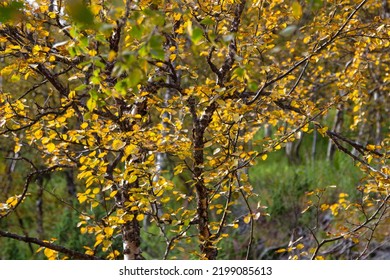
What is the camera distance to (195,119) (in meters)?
4.50

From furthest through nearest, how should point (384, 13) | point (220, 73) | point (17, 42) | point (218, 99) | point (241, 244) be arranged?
point (241, 244), point (384, 13), point (220, 73), point (17, 42), point (218, 99)

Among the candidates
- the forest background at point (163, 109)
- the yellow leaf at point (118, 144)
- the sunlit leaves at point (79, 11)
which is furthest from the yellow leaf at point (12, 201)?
the sunlit leaves at point (79, 11)

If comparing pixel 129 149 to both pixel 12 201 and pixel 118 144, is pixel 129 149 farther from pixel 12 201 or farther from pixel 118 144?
pixel 12 201

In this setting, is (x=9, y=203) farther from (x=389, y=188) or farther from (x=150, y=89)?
(x=389, y=188)

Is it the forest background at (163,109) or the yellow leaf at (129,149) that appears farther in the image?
the yellow leaf at (129,149)

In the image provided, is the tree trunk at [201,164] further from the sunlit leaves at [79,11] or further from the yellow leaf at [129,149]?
the sunlit leaves at [79,11]

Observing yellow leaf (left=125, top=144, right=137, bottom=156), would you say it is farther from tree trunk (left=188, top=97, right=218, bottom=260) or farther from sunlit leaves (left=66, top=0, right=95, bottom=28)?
sunlit leaves (left=66, top=0, right=95, bottom=28)

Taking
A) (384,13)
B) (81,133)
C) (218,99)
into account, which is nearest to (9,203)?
(81,133)

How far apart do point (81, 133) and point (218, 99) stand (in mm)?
983

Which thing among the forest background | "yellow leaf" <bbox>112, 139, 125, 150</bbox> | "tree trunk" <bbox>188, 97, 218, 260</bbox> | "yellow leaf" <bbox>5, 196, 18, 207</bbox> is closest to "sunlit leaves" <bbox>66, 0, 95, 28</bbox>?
the forest background

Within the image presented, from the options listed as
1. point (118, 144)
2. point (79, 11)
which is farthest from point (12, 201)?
point (79, 11)

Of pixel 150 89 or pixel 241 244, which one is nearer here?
pixel 150 89
